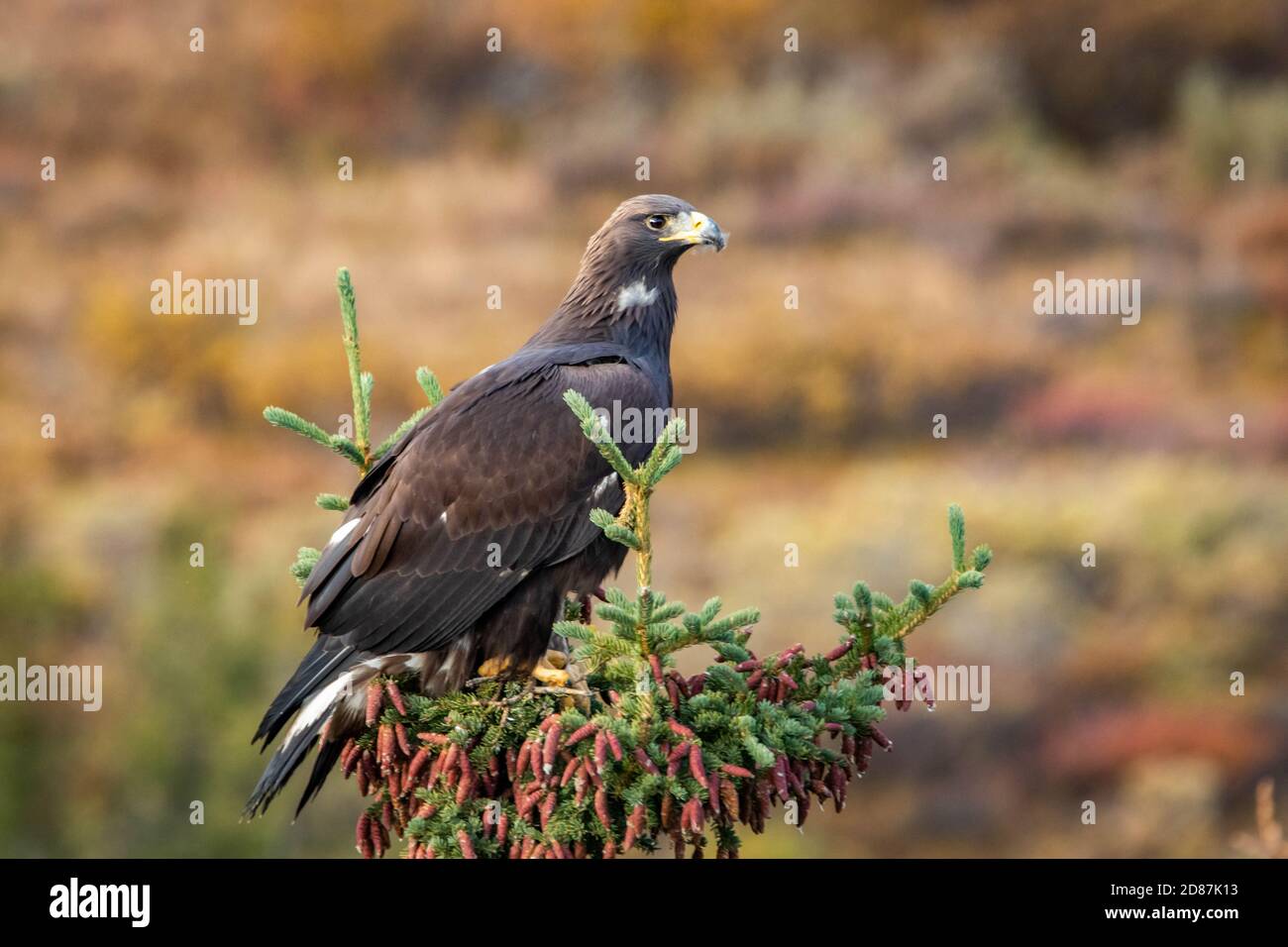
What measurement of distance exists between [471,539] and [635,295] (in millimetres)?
1263

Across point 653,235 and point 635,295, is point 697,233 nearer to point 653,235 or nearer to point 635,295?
point 653,235

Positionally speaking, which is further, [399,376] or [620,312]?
[399,376]

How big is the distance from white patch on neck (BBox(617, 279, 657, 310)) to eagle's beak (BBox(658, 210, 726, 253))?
0.67 feet

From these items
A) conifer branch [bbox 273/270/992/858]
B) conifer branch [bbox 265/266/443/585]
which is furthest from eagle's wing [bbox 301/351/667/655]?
conifer branch [bbox 273/270/992/858]

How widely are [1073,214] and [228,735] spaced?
46.2ft

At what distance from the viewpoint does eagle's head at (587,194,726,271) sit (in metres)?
5.57

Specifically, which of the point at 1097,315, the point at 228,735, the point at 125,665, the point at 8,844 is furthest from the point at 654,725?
the point at 1097,315

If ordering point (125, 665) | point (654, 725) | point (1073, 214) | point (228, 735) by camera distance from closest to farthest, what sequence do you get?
point (654, 725) < point (228, 735) < point (125, 665) < point (1073, 214)

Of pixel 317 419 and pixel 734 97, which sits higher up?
pixel 734 97

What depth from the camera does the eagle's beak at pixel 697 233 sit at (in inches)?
219

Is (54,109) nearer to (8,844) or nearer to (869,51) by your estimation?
(869,51)

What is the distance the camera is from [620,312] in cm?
549

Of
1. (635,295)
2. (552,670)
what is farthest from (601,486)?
(635,295)

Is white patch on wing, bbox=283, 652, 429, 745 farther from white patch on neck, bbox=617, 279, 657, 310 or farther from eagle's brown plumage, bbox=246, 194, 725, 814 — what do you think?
white patch on neck, bbox=617, 279, 657, 310
